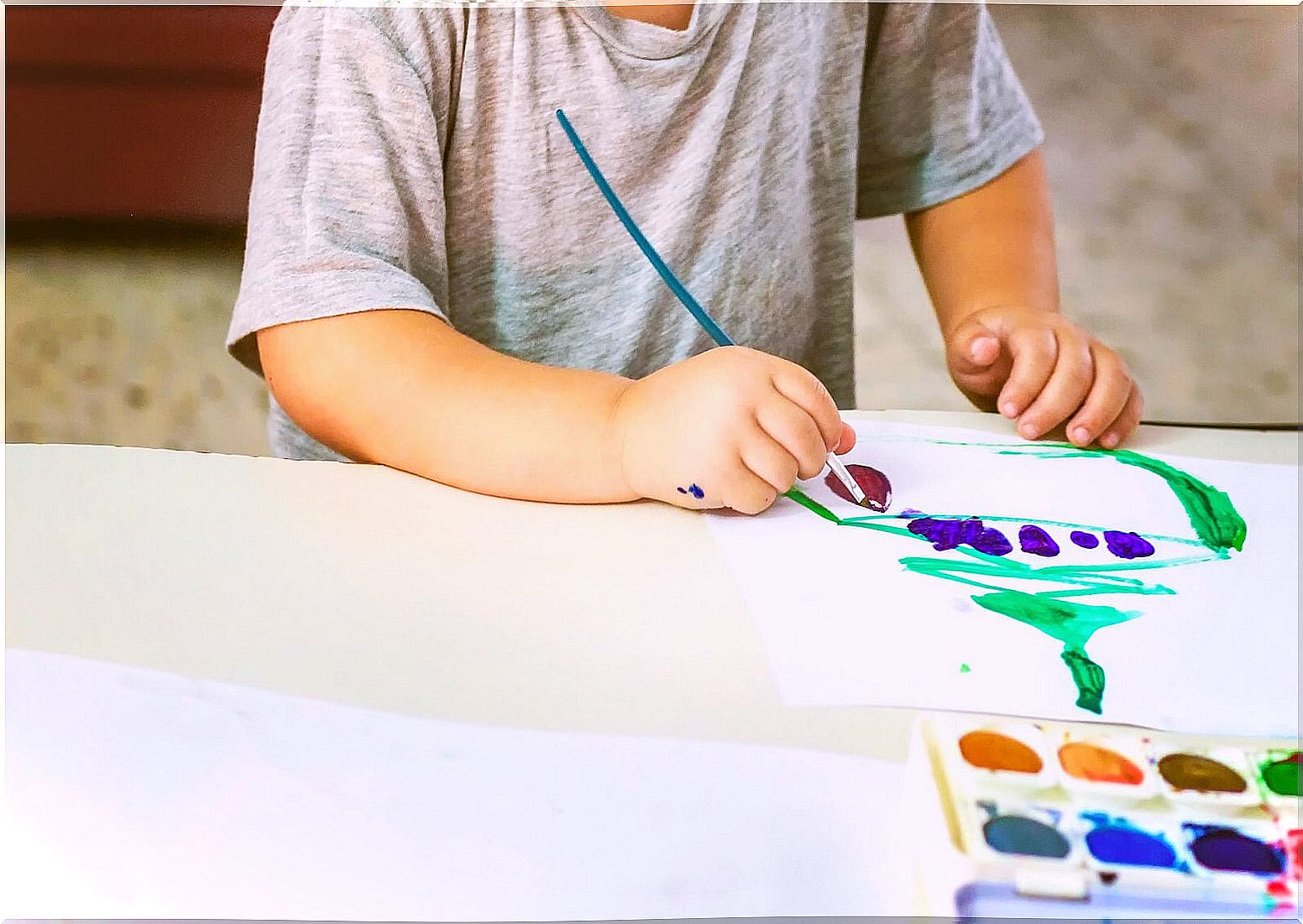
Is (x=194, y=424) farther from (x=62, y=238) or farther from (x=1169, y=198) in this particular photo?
(x=1169, y=198)

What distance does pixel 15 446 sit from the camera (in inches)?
13.2

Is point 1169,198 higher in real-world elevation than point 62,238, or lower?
lower

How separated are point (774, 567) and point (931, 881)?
11cm

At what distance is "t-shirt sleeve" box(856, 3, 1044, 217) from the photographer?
0.50m

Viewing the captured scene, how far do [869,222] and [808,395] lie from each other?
1.15 feet

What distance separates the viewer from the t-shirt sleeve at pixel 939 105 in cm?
50

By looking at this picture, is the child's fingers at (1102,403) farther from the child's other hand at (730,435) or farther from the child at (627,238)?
the child's other hand at (730,435)

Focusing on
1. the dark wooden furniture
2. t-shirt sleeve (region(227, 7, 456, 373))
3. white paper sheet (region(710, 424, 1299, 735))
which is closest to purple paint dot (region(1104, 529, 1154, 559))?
white paper sheet (region(710, 424, 1299, 735))

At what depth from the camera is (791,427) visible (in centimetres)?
31

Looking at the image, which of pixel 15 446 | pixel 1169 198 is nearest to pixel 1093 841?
pixel 15 446

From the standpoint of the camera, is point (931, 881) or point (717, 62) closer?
point (931, 881)

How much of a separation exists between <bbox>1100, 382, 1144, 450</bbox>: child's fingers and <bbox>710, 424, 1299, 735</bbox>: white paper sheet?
18 mm

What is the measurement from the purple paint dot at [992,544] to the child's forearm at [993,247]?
175mm

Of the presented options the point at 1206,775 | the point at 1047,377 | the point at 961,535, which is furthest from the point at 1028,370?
the point at 1206,775
